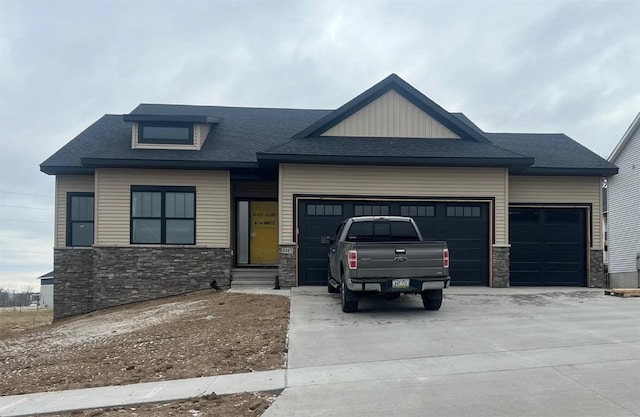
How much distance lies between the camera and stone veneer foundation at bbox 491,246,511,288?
16.2m

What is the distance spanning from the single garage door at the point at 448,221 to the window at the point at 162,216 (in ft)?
12.5

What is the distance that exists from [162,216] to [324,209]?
16.9 ft

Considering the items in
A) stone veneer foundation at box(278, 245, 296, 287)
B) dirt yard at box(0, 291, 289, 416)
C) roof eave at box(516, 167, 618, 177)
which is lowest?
dirt yard at box(0, 291, 289, 416)

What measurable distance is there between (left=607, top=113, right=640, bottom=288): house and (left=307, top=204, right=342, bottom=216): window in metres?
15.1

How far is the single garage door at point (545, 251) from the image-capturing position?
17547 mm

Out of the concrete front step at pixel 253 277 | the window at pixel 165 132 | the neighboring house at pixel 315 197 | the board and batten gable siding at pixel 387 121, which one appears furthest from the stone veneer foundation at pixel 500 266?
the window at pixel 165 132

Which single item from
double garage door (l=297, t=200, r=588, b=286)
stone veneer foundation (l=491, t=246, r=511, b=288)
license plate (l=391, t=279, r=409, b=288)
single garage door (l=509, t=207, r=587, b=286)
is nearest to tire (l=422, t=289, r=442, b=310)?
license plate (l=391, t=279, r=409, b=288)

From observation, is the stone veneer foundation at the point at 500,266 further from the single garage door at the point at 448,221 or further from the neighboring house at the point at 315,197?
the single garage door at the point at 448,221

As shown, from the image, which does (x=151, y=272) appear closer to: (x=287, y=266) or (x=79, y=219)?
(x=79, y=219)

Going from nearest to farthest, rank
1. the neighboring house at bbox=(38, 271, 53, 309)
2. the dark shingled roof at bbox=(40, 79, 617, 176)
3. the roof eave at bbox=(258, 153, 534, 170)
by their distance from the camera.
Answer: the roof eave at bbox=(258, 153, 534, 170) → the dark shingled roof at bbox=(40, 79, 617, 176) → the neighboring house at bbox=(38, 271, 53, 309)

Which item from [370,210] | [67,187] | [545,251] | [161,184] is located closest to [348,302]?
[370,210]

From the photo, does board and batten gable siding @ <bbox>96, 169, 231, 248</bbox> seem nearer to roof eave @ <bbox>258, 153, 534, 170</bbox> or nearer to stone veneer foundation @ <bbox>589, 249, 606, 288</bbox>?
roof eave @ <bbox>258, 153, 534, 170</bbox>

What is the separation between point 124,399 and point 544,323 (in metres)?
7.81

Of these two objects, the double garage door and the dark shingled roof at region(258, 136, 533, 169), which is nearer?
the dark shingled roof at region(258, 136, 533, 169)
